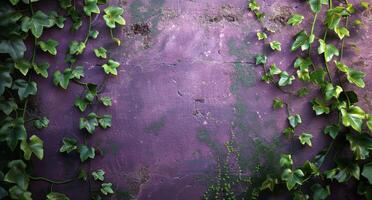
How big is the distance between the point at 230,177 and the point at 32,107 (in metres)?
1.00

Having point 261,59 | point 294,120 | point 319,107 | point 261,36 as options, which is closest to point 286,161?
point 294,120

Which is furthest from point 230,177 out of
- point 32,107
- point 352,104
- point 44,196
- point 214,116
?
point 32,107

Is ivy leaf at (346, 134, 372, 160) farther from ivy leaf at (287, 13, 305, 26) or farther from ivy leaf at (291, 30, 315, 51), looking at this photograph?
ivy leaf at (287, 13, 305, 26)

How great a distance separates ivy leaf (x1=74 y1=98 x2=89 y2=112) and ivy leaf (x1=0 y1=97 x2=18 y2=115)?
27cm

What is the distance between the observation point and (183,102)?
194 cm

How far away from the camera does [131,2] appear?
1994 millimetres

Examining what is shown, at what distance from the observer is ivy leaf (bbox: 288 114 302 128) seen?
1931 millimetres

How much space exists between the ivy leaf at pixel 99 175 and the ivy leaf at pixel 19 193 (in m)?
0.29

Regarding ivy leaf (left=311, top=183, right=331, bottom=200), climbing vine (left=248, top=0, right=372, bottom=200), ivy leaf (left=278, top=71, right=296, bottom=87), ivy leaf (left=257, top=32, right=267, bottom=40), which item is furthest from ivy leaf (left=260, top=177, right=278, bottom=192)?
ivy leaf (left=257, top=32, right=267, bottom=40)

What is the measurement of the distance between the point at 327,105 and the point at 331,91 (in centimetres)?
8

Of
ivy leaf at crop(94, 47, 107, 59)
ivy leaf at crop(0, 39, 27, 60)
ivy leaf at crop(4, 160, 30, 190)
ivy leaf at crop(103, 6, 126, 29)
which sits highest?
ivy leaf at crop(103, 6, 126, 29)

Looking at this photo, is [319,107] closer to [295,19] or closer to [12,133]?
[295,19]

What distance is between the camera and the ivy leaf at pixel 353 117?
6.01 feet

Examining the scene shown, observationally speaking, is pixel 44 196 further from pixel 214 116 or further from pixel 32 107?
pixel 214 116
